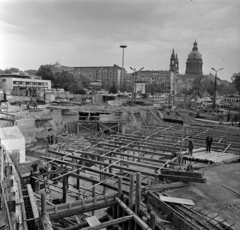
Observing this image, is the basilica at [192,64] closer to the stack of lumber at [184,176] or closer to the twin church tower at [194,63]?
Result: the twin church tower at [194,63]

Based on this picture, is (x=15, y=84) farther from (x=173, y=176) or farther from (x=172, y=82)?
(x=172, y=82)

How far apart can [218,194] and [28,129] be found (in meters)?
18.7

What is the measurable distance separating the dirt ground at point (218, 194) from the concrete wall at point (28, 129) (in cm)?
1676

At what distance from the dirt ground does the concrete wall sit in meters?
16.8

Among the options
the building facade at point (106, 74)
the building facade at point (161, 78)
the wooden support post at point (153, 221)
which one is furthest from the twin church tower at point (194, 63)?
the wooden support post at point (153, 221)

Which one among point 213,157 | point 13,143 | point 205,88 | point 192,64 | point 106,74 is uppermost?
point 192,64

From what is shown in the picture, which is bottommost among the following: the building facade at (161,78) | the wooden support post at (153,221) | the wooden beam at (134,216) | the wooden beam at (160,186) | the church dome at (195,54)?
the wooden beam at (134,216)

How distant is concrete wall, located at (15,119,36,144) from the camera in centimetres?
2327

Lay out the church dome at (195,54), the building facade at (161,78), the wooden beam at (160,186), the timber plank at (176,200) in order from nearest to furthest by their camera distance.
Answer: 1. the timber plank at (176,200)
2. the wooden beam at (160,186)
3. the building facade at (161,78)
4. the church dome at (195,54)

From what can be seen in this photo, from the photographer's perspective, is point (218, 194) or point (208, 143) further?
point (208, 143)

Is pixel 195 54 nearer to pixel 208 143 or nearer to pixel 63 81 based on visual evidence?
pixel 63 81

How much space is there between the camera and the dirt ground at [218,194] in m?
8.26

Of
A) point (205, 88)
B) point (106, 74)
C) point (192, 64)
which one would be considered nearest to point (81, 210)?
point (205, 88)

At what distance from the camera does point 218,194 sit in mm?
9594
